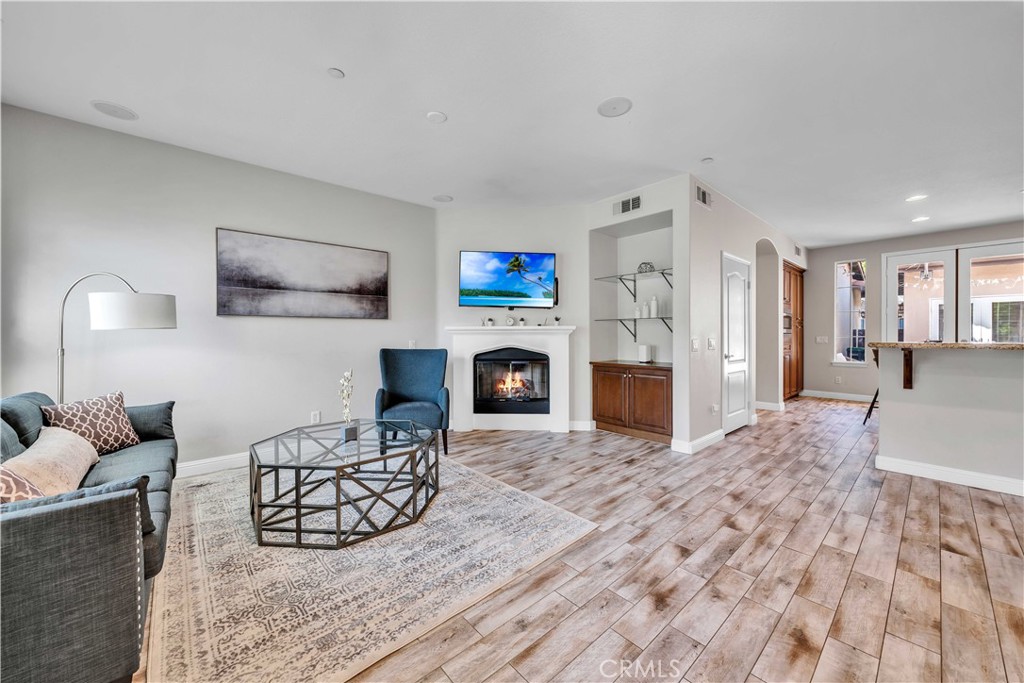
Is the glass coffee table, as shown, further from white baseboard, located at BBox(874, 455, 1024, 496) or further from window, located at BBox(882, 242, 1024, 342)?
window, located at BBox(882, 242, 1024, 342)

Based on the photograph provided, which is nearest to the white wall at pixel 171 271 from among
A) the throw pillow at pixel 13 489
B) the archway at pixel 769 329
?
the throw pillow at pixel 13 489

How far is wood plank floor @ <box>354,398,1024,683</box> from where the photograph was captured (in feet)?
4.45

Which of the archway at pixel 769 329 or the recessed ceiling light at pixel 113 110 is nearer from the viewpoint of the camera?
the recessed ceiling light at pixel 113 110

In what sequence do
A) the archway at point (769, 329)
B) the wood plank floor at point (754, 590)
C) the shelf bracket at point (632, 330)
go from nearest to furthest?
the wood plank floor at point (754, 590), the shelf bracket at point (632, 330), the archway at point (769, 329)

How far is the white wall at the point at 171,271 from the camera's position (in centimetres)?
262

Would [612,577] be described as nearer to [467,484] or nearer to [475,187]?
[467,484]

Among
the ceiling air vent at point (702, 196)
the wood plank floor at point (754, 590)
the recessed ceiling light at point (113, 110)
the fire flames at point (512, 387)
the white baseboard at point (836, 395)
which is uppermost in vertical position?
the recessed ceiling light at point (113, 110)

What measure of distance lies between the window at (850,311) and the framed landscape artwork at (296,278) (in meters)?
7.50

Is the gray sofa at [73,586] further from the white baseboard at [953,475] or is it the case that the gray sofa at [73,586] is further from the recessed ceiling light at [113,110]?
the white baseboard at [953,475]

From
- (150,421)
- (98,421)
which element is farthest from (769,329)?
(98,421)

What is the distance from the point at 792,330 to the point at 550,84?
6.52 m

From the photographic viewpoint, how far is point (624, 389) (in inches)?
170

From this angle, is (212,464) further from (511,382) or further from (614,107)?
(614,107)

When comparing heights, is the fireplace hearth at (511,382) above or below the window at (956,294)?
below
